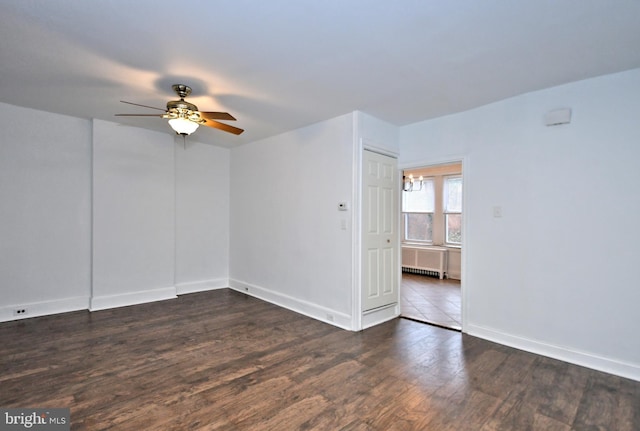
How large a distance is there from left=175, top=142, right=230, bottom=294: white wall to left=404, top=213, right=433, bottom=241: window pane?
171 inches

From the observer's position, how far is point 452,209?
707cm

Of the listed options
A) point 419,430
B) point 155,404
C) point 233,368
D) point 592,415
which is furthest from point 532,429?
point 155,404

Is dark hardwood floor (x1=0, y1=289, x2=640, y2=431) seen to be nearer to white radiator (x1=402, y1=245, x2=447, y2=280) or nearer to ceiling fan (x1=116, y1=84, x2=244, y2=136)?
ceiling fan (x1=116, y1=84, x2=244, y2=136)

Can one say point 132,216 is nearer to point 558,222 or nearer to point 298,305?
point 298,305

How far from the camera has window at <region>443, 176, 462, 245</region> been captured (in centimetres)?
702

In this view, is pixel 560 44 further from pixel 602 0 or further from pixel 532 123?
pixel 532 123

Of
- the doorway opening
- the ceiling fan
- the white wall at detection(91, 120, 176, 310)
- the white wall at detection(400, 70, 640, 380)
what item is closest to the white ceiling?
the ceiling fan

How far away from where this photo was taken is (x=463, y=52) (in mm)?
2441

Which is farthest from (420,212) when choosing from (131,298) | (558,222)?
(131,298)

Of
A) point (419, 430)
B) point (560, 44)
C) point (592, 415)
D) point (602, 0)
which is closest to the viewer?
point (602, 0)

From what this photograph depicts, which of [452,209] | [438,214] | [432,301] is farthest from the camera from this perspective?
[438,214]

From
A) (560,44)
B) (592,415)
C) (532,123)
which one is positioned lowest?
(592,415)

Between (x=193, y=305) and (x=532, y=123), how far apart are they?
4.88m

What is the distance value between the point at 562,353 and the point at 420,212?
4.78m
